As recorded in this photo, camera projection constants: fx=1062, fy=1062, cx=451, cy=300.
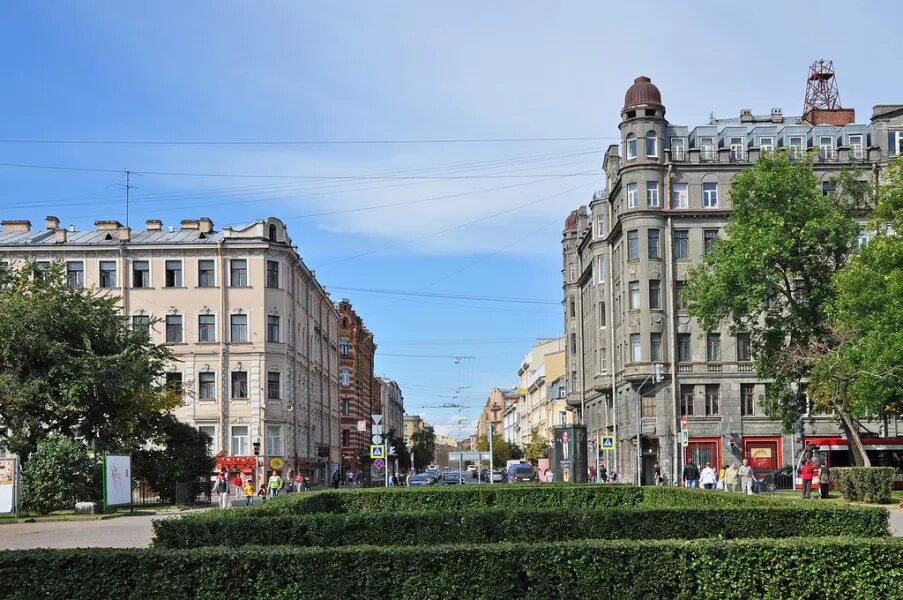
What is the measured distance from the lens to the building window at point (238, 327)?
203ft

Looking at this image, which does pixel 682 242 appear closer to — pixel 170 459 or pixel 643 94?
pixel 643 94

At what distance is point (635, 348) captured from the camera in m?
63.8

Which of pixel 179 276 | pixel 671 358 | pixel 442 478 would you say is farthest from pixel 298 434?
pixel 671 358

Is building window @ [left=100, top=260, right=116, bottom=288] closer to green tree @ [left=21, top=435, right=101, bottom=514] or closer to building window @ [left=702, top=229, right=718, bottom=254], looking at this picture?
green tree @ [left=21, top=435, right=101, bottom=514]

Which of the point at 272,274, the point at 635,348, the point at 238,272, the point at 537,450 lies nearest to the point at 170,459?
the point at 238,272

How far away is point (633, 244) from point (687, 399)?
9778mm

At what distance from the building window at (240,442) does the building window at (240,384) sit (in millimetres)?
1779

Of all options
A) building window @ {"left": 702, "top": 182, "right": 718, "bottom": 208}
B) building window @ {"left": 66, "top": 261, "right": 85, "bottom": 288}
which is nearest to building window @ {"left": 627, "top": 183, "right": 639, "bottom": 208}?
building window @ {"left": 702, "top": 182, "right": 718, "bottom": 208}

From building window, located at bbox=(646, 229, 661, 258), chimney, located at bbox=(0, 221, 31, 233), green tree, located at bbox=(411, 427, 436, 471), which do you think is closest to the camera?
building window, located at bbox=(646, 229, 661, 258)

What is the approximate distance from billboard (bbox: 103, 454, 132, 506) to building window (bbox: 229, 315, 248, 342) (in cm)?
2345

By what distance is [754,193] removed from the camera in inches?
1868

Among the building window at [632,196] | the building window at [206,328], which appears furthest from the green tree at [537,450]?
the building window at [206,328]

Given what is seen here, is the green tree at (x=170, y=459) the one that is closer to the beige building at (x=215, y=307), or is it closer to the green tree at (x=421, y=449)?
the beige building at (x=215, y=307)

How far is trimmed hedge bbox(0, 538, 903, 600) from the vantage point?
42.0ft
